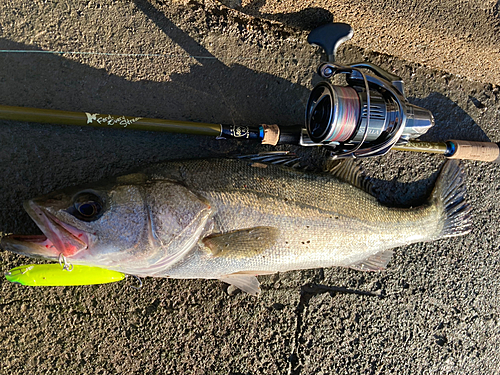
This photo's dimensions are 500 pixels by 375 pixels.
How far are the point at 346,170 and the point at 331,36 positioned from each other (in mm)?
958

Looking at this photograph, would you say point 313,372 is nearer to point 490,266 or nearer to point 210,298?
point 210,298

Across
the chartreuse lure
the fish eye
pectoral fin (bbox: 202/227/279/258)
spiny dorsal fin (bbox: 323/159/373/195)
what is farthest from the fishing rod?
the chartreuse lure

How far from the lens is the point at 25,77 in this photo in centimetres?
233

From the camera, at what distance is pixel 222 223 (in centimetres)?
214

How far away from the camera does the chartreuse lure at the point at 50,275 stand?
2.18 metres

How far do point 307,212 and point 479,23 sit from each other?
208 centimetres

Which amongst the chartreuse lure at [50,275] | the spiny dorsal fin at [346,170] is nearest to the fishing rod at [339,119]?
the spiny dorsal fin at [346,170]

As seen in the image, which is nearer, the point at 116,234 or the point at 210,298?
the point at 116,234

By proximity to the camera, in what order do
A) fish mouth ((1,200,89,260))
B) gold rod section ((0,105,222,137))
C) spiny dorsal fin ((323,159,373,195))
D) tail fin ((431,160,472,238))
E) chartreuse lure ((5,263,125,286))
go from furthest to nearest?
tail fin ((431,160,472,238)) < spiny dorsal fin ((323,159,373,195)) < chartreuse lure ((5,263,125,286)) < gold rod section ((0,105,222,137)) < fish mouth ((1,200,89,260))

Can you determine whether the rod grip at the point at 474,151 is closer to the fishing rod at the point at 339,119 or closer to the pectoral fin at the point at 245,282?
the fishing rod at the point at 339,119

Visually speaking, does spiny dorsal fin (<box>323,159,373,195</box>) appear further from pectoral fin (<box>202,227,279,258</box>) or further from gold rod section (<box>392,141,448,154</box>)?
pectoral fin (<box>202,227,279,258</box>)

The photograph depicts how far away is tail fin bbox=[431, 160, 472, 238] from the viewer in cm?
276

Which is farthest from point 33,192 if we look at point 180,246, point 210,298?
point 210,298

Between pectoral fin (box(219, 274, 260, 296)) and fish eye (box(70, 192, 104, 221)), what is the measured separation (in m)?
0.93
